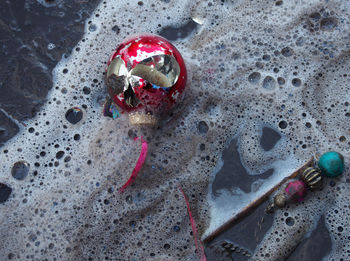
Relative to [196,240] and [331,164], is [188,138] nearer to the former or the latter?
[196,240]

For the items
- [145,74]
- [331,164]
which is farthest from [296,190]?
[145,74]

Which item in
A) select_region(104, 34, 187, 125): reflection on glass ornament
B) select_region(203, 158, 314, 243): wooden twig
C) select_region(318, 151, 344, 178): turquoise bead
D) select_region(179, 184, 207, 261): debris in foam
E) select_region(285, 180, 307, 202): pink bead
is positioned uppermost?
select_region(104, 34, 187, 125): reflection on glass ornament

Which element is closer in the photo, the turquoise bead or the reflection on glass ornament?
the reflection on glass ornament

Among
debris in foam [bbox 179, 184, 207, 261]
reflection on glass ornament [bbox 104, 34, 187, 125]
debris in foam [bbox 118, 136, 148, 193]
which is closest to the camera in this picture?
reflection on glass ornament [bbox 104, 34, 187, 125]

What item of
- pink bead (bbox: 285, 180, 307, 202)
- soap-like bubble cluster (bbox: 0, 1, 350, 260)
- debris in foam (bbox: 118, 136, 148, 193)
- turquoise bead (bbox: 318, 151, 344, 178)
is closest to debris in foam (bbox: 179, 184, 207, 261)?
soap-like bubble cluster (bbox: 0, 1, 350, 260)

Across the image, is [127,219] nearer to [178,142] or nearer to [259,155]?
[178,142]

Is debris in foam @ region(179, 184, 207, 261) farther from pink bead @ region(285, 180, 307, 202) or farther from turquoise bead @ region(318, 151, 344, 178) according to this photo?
turquoise bead @ region(318, 151, 344, 178)

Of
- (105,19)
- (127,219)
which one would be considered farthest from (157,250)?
(105,19)

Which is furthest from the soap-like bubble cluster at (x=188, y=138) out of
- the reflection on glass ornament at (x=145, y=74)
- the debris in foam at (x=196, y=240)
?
the reflection on glass ornament at (x=145, y=74)
